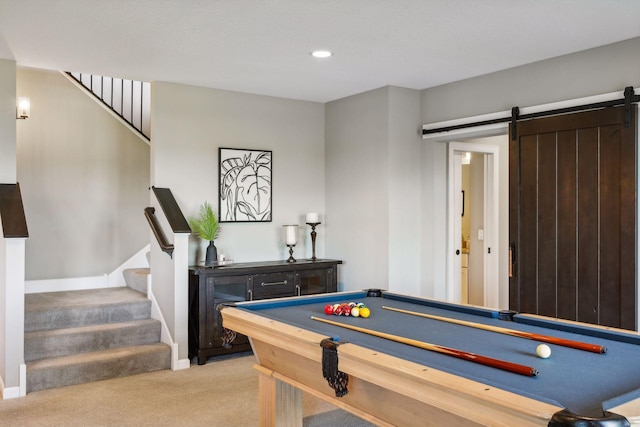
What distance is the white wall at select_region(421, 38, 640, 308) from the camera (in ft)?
A: 12.7

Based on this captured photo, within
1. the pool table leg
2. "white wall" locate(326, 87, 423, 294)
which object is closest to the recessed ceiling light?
"white wall" locate(326, 87, 423, 294)

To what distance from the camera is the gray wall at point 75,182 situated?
5.49 m

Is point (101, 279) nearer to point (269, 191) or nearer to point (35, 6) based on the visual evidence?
point (269, 191)

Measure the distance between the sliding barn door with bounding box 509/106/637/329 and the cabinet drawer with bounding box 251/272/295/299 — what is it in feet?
6.54

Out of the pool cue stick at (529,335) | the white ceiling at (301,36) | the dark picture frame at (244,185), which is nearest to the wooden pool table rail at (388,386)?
the pool cue stick at (529,335)

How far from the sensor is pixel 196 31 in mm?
3615

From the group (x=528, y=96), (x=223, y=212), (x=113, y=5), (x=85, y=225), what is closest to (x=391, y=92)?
(x=528, y=96)

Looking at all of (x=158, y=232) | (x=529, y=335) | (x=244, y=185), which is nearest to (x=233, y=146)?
(x=244, y=185)

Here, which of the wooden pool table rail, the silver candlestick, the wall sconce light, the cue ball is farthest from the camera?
the silver candlestick

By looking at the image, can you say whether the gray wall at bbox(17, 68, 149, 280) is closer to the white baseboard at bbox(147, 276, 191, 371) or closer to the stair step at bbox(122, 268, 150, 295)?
the stair step at bbox(122, 268, 150, 295)

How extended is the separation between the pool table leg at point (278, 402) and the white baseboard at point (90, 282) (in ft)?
11.3

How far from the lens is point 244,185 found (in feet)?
18.0

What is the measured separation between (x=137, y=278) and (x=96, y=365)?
1320mm

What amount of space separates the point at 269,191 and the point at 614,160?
10.3ft
